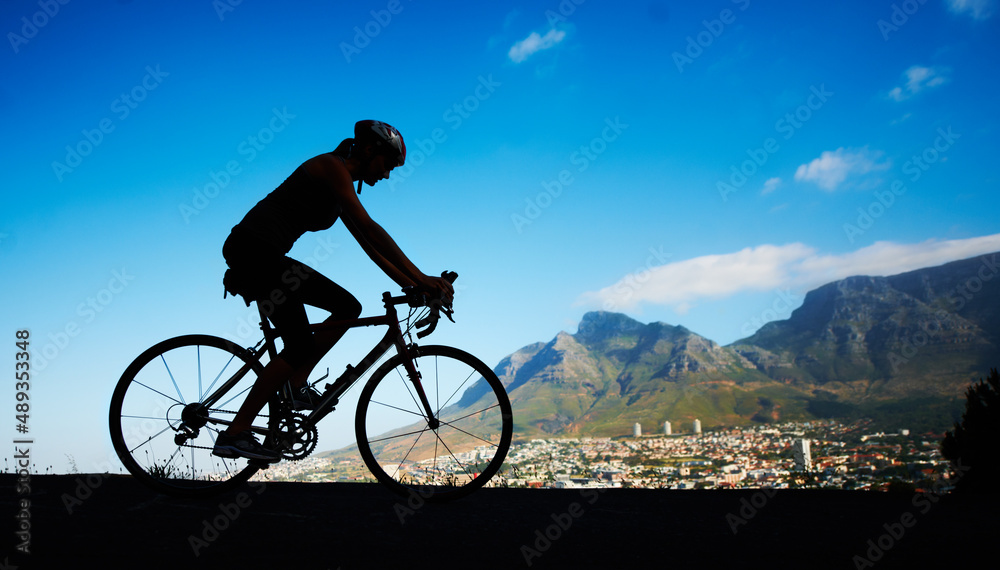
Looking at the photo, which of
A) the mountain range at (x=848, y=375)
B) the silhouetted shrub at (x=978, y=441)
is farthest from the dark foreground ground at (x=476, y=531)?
the mountain range at (x=848, y=375)

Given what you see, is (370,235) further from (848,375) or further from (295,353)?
(848,375)

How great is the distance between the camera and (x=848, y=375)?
157 metres

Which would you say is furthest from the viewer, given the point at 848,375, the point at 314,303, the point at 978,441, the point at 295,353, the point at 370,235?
the point at 848,375

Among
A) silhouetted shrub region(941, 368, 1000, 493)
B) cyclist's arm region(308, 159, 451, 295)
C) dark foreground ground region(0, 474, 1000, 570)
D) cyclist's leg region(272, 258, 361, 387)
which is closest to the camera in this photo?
dark foreground ground region(0, 474, 1000, 570)

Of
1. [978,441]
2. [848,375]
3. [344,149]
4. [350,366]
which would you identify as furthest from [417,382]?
[848,375]

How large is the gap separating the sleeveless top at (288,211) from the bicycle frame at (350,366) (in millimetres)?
529

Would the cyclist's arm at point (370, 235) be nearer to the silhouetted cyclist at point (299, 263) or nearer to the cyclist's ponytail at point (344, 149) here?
the silhouetted cyclist at point (299, 263)

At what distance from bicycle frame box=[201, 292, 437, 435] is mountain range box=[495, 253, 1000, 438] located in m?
100

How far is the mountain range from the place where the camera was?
121062 millimetres

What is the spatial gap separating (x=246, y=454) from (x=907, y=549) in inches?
150

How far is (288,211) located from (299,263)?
362 millimetres

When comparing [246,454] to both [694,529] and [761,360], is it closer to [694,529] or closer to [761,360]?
[694,529]

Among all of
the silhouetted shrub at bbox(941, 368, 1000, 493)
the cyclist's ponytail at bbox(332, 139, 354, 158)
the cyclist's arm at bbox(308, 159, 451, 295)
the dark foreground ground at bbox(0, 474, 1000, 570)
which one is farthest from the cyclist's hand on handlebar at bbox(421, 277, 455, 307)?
the silhouetted shrub at bbox(941, 368, 1000, 493)

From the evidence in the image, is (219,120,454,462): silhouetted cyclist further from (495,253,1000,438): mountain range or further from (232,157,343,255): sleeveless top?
(495,253,1000,438): mountain range
